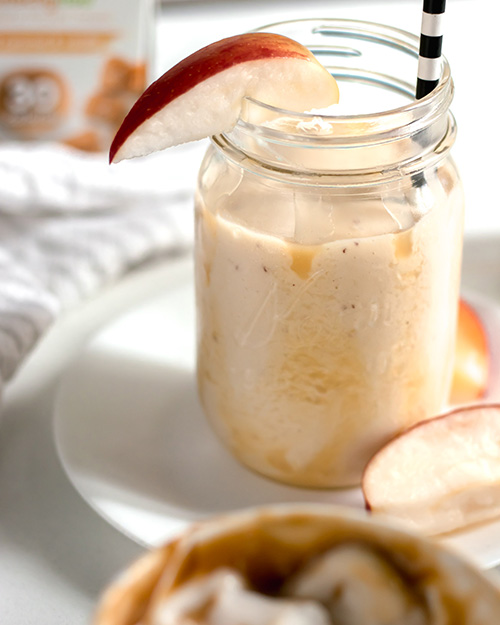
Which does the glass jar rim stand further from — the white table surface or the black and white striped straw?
the white table surface

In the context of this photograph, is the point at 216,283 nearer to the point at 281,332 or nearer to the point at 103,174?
the point at 281,332

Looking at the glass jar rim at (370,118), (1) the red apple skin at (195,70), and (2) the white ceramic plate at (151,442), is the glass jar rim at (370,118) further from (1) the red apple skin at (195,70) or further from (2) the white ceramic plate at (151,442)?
(2) the white ceramic plate at (151,442)

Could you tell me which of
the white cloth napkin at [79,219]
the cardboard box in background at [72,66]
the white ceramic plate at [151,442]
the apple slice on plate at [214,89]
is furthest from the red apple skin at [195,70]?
the cardboard box in background at [72,66]

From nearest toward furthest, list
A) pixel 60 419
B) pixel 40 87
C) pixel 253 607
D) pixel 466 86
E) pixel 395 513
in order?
pixel 253 607 → pixel 395 513 → pixel 60 419 → pixel 40 87 → pixel 466 86

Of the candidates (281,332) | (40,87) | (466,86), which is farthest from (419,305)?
(466,86)

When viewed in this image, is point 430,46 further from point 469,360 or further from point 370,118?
point 469,360

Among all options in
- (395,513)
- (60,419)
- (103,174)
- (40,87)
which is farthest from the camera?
(40,87)

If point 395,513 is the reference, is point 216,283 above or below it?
above
